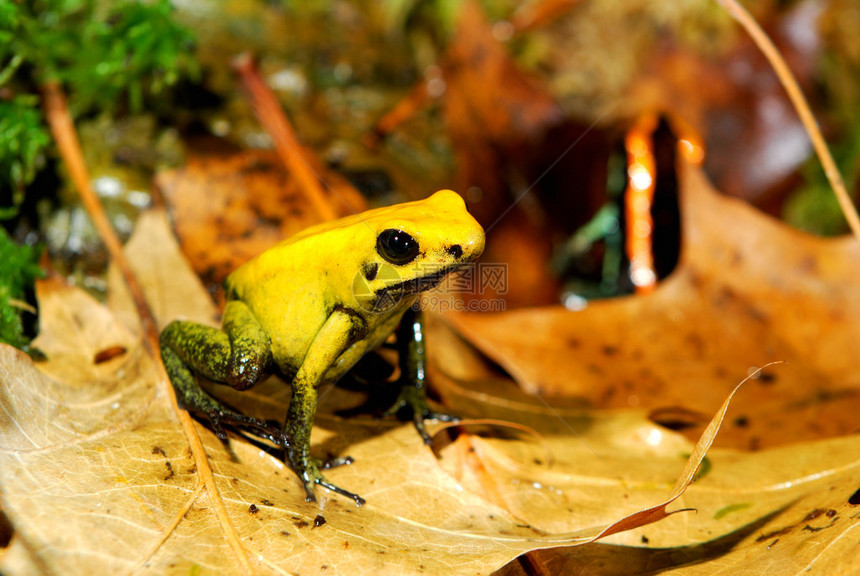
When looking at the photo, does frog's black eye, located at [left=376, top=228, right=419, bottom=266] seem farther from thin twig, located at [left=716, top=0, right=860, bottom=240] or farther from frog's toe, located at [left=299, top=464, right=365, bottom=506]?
thin twig, located at [left=716, top=0, right=860, bottom=240]

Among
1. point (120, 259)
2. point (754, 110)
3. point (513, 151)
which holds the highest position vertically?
point (754, 110)

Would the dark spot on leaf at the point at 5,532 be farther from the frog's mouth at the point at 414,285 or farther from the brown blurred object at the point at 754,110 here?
the brown blurred object at the point at 754,110

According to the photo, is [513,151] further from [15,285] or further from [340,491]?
[15,285]

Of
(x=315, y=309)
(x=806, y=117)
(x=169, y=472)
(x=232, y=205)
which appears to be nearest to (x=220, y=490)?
(x=169, y=472)

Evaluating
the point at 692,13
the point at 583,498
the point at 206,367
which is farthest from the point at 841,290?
the point at 206,367

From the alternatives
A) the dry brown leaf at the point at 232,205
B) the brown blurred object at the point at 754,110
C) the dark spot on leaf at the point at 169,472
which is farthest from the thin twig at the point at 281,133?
the brown blurred object at the point at 754,110

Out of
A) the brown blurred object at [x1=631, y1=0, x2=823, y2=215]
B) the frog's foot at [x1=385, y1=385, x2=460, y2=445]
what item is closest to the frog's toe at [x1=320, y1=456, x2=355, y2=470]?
the frog's foot at [x1=385, y1=385, x2=460, y2=445]
